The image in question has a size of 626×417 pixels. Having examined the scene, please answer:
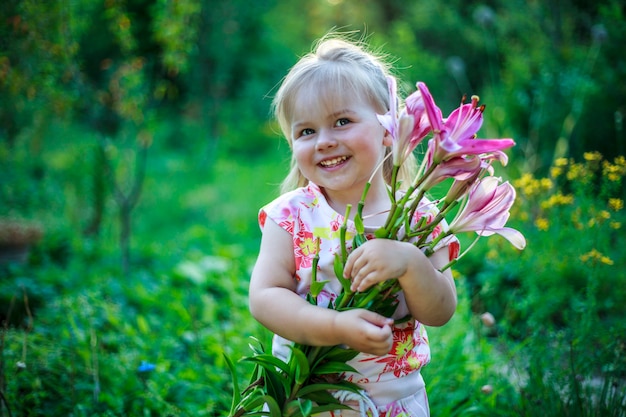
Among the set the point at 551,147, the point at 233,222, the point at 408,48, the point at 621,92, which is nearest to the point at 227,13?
the point at 408,48

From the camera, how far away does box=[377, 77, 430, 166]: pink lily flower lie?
127cm

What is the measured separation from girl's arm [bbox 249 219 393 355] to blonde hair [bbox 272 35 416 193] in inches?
13.4

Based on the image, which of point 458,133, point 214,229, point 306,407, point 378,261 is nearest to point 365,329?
point 378,261

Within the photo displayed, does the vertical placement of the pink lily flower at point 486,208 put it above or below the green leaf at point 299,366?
above

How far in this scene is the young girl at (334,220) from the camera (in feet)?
4.71

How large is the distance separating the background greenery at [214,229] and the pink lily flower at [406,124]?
2.11 feet

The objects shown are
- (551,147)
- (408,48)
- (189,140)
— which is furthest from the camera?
(189,140)

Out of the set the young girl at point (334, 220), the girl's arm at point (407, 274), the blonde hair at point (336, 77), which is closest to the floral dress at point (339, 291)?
the young girl at point (334, 220)

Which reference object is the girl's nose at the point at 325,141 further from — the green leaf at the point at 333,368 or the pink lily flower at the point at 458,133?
the green leaf at the point at 333,368

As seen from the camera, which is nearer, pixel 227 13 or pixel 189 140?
pixel 227 13

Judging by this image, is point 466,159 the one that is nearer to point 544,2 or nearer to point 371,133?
point 371,133

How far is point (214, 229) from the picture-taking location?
5980mm

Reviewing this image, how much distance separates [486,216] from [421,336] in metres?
0.45

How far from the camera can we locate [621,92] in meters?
4.31
